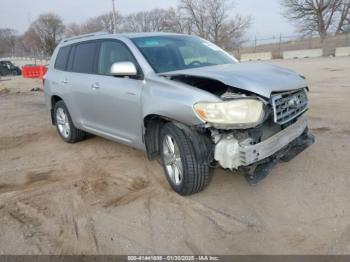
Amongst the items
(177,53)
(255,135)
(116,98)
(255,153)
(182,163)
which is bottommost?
(182,163)

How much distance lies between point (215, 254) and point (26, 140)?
5603mm

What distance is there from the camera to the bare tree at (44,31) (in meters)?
74.2

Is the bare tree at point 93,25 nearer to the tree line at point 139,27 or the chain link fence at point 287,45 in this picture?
the tree line at point 139,27

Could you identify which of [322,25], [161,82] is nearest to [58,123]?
[161,82]

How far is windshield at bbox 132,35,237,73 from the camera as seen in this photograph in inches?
190

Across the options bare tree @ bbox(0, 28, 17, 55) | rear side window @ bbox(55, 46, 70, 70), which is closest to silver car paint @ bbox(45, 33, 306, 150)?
rear side window @ bbox(55, 46, 70, 70)

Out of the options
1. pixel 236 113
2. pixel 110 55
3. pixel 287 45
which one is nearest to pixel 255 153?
pixel 236 113

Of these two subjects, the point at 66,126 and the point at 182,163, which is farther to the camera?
the point at 66,126

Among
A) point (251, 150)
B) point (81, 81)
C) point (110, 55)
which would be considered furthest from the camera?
point (81, 81)

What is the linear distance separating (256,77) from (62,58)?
165 inches

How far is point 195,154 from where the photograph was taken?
395cm

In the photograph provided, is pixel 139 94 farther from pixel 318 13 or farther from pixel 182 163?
pixel 318 13

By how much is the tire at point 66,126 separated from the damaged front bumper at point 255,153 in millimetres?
3683

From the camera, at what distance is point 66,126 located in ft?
23.0
